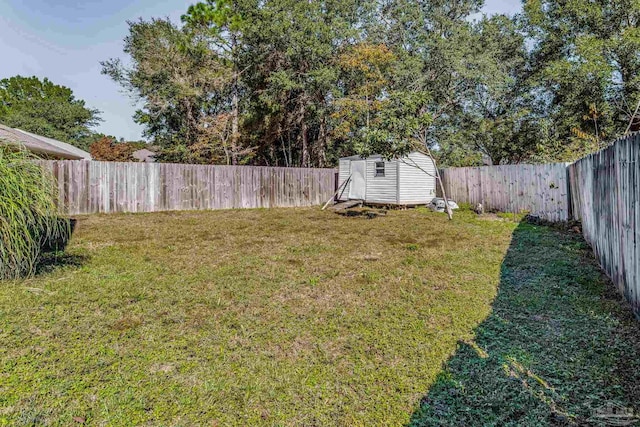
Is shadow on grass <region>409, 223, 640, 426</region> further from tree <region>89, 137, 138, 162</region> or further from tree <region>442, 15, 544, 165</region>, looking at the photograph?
tree <region>89, 137, 138, 162</region>

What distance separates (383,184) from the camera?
37.3 ft

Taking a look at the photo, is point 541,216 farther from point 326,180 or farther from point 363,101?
point 363,101

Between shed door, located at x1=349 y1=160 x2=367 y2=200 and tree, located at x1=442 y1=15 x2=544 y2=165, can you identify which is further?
tree, located at x1=442 y1=15 x2=544 y2=165

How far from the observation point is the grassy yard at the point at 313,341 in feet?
5.57

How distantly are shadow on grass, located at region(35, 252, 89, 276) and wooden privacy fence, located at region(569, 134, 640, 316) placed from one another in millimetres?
5658

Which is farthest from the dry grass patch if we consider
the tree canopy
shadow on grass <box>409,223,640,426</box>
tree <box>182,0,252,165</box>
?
tree <box>182,0,252,165</box>

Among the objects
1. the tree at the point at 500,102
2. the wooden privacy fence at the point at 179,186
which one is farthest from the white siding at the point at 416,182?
the tree at the point at 500,102

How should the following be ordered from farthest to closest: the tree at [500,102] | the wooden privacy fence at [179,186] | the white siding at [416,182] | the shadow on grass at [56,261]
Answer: the tree at [500,102], the white siding at [416,182], the wooden privacy fence at [179,186], the shadow on grass at [56,261]

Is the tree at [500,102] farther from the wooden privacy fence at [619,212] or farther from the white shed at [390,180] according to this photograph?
the wooden privacy fence at [619,212]

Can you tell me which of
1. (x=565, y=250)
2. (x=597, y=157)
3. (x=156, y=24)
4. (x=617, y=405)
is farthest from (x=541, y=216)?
(x=156, y=24)

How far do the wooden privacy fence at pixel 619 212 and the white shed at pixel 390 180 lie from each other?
265 inches

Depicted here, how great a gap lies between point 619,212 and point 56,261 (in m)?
6.21

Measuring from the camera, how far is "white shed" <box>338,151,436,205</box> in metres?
10.9

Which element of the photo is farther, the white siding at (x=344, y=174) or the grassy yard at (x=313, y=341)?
the white siding at (x=344, y=174)
